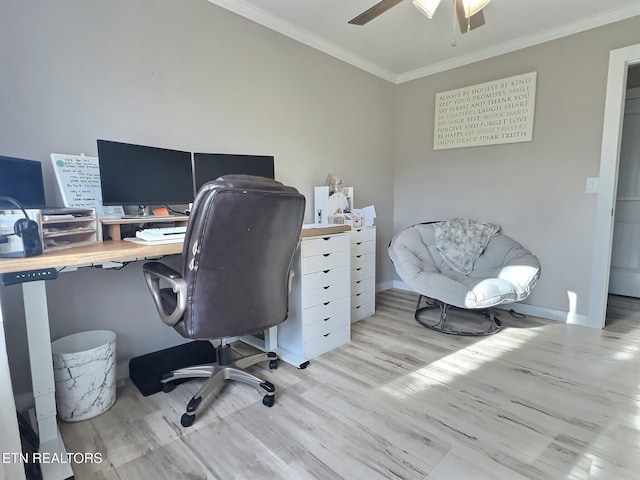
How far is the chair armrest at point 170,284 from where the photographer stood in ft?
4.50

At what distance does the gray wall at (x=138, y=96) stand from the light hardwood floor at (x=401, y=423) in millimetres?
533

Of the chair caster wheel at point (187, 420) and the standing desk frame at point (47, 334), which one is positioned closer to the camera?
the standing desk frame at point (47, 334)

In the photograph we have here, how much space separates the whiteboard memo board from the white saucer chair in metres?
2.16

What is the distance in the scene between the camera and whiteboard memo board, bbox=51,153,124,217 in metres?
1.60

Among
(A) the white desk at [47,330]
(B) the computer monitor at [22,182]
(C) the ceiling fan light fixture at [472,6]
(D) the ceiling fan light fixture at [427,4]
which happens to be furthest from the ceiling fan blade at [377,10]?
(B) the computer monitor at [22,182]

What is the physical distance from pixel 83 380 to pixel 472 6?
2.71 meters

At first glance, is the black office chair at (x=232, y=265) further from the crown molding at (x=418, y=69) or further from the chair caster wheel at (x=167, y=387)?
the crown molding at (x=418, y=69)

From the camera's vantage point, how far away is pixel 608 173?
2492mm

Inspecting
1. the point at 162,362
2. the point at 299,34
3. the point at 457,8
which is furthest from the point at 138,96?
the point at 457,8

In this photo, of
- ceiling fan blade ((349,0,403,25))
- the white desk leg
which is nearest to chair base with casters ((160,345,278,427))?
the white desk leg

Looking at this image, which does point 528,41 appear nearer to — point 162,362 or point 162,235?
point 162,235

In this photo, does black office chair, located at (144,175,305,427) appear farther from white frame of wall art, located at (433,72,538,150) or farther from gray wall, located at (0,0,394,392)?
white frame of wall art, located at (433,72,538,150)

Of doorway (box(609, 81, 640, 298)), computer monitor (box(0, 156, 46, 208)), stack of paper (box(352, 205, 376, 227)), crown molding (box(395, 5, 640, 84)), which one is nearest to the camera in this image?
computer monitor (box(0, 156, 46, 208))

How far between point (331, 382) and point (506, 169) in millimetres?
2491
